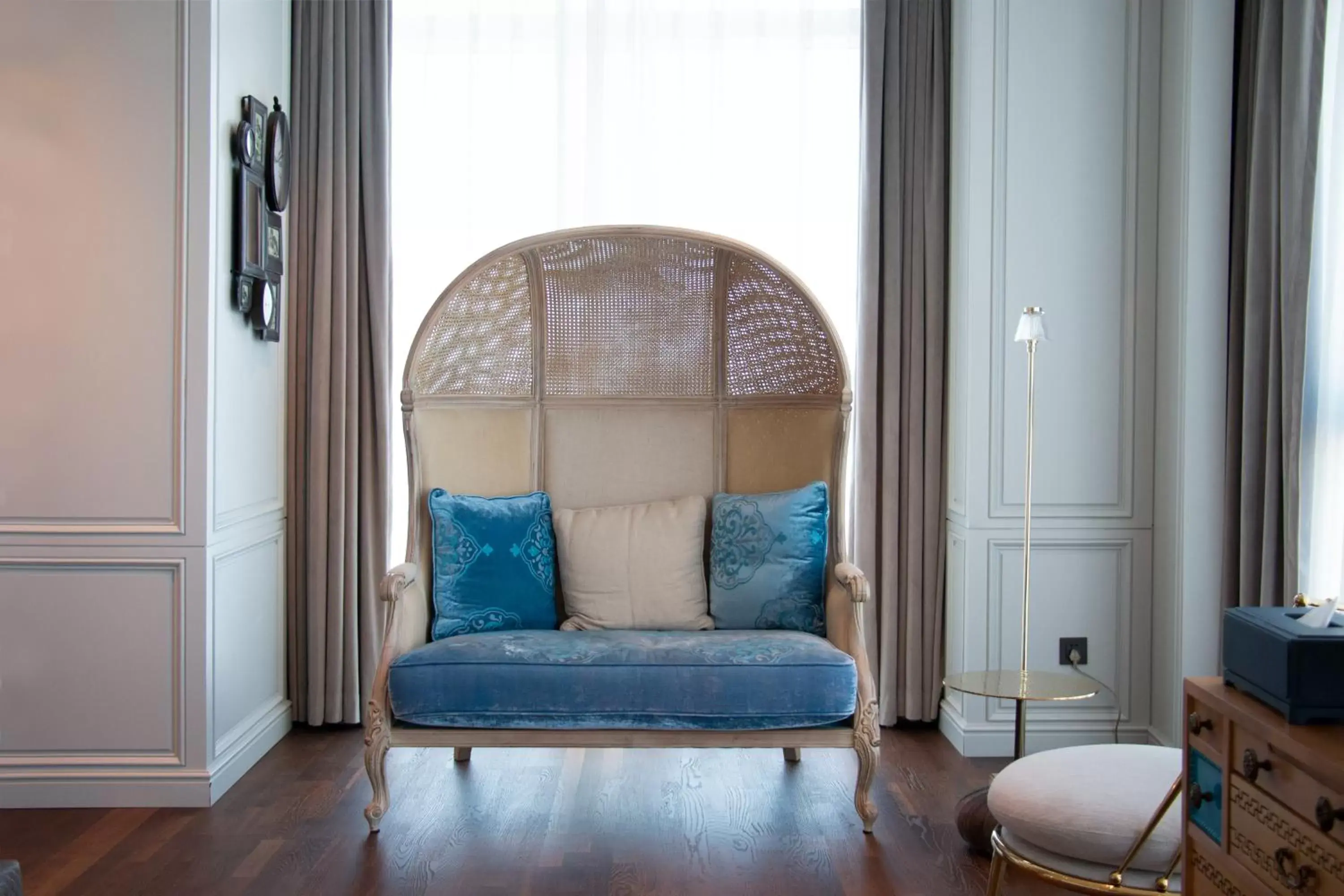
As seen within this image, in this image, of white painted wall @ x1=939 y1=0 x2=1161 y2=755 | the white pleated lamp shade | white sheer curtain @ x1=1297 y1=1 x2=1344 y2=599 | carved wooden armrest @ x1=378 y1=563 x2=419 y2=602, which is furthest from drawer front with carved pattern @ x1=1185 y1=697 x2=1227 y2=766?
carved wooden armrest @ x1=378 y1=563 x2=419 y2=602

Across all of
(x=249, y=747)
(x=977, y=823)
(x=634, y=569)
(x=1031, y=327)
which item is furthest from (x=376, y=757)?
(x=1031, y=327)

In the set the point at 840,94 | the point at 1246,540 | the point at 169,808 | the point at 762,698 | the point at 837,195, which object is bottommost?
the point at 169,808

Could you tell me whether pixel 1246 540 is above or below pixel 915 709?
above

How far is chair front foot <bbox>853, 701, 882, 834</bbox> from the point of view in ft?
9.64

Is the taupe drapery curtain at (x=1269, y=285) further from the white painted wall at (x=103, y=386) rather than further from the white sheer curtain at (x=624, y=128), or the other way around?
the white painted wall at (x=103, y=386)

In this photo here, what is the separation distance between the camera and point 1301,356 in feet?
9.47

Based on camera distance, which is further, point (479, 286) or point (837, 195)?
point (837, 195)

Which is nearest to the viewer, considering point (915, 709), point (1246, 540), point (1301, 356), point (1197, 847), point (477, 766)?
point (1197, 847)

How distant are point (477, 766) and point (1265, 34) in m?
3.05

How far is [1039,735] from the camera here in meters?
3.69

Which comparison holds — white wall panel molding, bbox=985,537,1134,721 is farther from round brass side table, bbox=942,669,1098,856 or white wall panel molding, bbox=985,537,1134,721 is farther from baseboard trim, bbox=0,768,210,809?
baseboard trim, bbox=0,768,210,809

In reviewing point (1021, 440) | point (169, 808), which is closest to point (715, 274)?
point (1021, 440)

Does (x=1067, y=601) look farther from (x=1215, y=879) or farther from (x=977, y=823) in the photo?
(x=1215, y=879)

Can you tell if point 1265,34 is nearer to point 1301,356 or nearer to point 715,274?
point 1301,356
